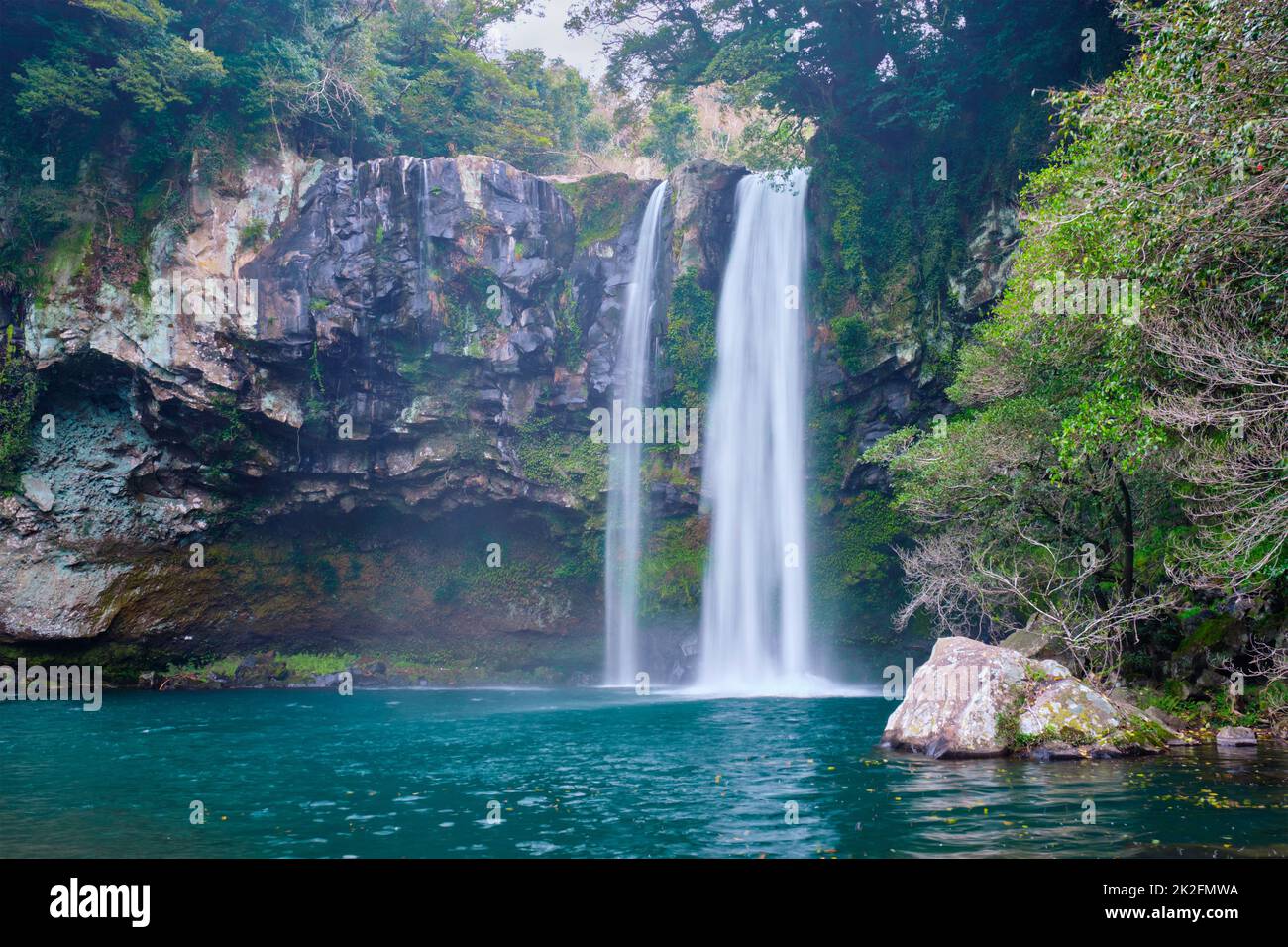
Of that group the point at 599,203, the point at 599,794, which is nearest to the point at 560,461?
the point at 599,203

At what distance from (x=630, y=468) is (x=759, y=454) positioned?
4.46 meters

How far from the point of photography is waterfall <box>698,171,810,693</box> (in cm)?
2672

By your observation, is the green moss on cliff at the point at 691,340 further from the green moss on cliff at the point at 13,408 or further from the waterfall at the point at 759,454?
the green moss on cliff at the point at 13,408

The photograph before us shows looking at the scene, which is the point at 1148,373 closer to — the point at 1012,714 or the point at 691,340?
the point at 1012,714

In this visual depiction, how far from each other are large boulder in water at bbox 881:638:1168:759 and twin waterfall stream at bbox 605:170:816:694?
41.6 ft

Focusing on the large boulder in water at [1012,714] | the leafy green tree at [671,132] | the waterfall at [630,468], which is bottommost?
the large boulder in water at [1012,714]

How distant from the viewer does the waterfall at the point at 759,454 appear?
26719 millimetres

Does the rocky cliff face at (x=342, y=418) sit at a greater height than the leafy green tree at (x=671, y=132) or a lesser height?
lesser

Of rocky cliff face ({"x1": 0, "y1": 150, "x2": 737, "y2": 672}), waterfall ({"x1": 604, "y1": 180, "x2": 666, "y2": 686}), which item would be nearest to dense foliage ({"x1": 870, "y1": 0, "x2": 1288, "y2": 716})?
waterfall ({"x1": 604, "y1": 180, "x2": 666, "y2": 686})

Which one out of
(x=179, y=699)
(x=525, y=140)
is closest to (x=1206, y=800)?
(x=179, y=699)

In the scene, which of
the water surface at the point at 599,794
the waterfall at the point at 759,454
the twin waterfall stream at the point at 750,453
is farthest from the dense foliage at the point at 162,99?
the water surface at the point at 599,794

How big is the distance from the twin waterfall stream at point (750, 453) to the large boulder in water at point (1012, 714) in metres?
12.7

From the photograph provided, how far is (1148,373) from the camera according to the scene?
12578 mm
